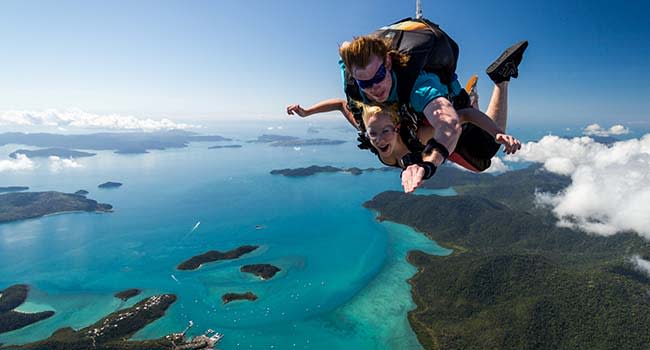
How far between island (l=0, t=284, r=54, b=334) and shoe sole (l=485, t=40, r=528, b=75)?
8893cm

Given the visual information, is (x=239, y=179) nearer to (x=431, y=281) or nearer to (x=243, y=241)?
(x=243, y=241)

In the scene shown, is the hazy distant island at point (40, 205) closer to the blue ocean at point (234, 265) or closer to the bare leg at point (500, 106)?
A: the blue ocean at point (234, 265)

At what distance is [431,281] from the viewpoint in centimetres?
7988

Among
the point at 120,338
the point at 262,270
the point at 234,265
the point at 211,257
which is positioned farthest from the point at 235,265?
the point at 120,338

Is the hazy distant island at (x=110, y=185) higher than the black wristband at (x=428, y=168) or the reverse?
the reverse

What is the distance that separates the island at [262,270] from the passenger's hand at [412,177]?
8312cm

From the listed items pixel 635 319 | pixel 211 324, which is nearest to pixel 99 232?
pixel 211 324

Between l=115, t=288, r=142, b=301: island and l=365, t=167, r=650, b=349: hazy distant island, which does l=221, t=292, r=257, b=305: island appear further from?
l=365, t=167, r=650, b=349: hazy distant island

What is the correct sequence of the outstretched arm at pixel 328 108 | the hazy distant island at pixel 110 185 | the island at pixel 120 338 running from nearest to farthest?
the outstretched arm at pixel 328 108
the island at pixel 120 338
the hazy distant island at pixel 110 185

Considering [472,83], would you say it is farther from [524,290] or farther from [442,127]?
[524,290]

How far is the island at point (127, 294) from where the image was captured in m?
72.5

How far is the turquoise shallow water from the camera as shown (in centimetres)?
6356

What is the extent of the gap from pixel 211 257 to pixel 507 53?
94288mm

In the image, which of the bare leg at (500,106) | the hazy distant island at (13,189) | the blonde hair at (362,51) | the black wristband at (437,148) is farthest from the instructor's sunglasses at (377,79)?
the hazy distant island at (13,189)
